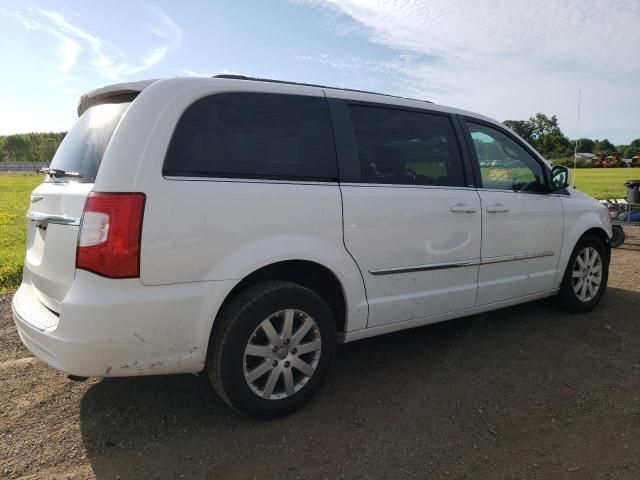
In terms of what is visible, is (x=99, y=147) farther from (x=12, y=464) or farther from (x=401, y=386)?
(x=401, y=386)

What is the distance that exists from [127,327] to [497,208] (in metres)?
2.83

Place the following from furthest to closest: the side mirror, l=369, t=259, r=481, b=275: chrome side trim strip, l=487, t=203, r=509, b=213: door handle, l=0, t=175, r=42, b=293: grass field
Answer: l=0, t=175, r=42, b=293: grass field
the side mirror
l=487, t=203, r=509, b=213: door handle
l=369, t=259, r=481, b=275: chrome side trim strip

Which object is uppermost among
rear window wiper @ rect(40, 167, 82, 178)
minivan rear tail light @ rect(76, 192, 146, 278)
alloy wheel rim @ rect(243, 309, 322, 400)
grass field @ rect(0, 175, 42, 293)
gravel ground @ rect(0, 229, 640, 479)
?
rear window wiper @ rect(40, 167, 82, 178)

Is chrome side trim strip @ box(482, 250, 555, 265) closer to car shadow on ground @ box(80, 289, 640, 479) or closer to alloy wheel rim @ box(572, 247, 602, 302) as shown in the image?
alloy wheel rim @ box(572, 247, 602, 302)

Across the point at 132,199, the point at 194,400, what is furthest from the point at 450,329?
the point at 132,199

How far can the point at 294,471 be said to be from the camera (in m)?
2.40

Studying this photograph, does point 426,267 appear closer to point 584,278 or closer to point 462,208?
point 462,208

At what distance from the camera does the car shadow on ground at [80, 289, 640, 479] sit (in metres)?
2.46

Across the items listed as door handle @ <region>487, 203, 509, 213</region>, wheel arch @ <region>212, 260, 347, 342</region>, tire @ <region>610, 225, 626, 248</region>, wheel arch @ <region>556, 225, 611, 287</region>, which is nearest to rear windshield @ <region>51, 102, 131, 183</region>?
wheel arch @ <region>212, 260, 347, 342</region>

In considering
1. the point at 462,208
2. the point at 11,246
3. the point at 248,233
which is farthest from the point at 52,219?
the point at 11,246

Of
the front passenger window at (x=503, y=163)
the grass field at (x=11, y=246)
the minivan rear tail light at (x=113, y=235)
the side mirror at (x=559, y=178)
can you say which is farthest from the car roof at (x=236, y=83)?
the grass field at (x=11, y=246)

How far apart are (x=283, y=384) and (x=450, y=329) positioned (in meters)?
2.08

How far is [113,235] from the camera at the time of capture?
2281 millimetres

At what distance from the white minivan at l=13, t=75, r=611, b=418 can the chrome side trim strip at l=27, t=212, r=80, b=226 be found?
12mm
